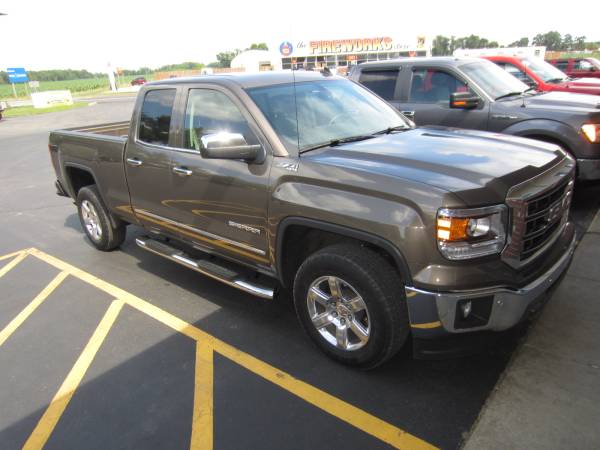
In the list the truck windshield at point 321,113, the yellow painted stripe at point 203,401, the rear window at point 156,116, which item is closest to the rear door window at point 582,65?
the truck windshield at point 321,113

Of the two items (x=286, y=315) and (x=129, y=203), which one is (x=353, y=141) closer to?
(x=286, y=315)

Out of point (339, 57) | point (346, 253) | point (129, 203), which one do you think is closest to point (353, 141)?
point (346, 253)

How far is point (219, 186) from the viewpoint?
3580 mm

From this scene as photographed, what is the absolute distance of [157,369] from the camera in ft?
10.9

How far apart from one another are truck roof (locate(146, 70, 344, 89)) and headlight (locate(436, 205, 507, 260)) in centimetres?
196

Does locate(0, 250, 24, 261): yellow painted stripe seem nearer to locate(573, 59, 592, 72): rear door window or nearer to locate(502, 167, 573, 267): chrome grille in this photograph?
locate(502, 167, 573, 267): chrome grille

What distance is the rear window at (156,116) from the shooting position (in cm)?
418

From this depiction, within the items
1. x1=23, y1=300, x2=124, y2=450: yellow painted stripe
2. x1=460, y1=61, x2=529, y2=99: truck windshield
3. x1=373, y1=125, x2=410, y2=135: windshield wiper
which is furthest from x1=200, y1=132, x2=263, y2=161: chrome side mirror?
x1=460, y1=61, x2=529, y2=99: truck windshield

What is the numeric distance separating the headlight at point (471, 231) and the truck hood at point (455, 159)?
7 cm

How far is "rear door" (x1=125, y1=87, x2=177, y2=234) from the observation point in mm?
4141

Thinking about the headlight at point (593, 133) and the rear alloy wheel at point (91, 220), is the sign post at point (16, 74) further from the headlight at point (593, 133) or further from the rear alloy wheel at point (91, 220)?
the headlight at point (593, 133)

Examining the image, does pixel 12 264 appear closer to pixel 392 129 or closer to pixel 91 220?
pixel 91 220

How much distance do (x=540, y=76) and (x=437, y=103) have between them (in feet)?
10.4

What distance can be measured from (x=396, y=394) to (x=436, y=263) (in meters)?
0.94
